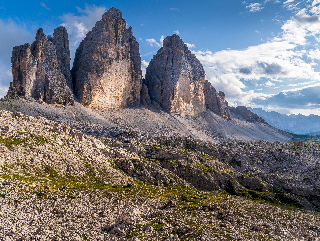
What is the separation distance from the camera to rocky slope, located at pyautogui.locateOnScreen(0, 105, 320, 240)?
32.4 metres

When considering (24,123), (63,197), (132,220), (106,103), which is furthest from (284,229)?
(106,103)

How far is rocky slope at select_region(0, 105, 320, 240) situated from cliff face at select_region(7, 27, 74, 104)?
7643 cm

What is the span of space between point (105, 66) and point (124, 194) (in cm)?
14430

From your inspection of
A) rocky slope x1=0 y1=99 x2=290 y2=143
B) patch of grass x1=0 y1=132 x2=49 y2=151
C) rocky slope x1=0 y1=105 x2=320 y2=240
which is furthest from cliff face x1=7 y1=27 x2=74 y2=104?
patch of grass x1=0 y1=132 x2=49 y2=151

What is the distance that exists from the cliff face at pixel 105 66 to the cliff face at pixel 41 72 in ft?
42.8

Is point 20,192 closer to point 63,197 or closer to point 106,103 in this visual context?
point 63,197

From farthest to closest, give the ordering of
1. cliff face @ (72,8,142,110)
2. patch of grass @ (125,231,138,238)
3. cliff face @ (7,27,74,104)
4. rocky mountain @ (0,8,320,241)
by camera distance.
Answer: cliff face @ (72,8,142,110), cliff face @ (7,27,74,104), rocky mountain @ (0,8,320,241), patch of grass @ (125,231,138,238)

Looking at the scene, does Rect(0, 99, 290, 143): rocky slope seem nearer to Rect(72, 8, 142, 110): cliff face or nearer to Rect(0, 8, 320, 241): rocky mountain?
Rect(0, 8, 320, 241): rocky mountain

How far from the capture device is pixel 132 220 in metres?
36.0

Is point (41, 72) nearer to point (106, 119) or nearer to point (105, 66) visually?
point (105, 66)

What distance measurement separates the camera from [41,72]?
146750 millimetres

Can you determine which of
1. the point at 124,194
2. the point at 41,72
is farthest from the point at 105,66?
the point at 124,194

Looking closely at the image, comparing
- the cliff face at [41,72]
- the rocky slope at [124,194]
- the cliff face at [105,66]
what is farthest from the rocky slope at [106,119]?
the rocky slope at [124,194]

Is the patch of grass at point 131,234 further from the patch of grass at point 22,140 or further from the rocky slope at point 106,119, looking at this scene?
the rocky slope at point 106,119
